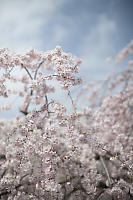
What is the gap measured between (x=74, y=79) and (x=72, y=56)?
0.53 meters

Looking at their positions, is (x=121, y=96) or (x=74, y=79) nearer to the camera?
(x=74, y=79)

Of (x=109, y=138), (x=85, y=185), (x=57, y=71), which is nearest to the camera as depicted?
(x=57, y=71)

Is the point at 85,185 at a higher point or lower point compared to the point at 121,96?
lower

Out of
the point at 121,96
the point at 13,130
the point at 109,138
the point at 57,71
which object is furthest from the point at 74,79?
the point at 121,96

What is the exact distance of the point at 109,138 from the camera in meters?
5.32

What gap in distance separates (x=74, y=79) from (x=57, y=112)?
0.53 metres

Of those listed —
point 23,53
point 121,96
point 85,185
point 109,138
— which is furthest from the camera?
point 121,96

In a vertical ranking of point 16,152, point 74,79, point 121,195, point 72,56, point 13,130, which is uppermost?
point 72,56

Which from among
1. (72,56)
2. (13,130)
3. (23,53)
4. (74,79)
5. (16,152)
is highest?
(23,53)

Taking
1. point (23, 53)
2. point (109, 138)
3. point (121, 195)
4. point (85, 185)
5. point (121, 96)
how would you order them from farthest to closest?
1. point (121, 96)
2. point (109, 138)
3. point (23, 53)
4. point (85, 185)
5. point (121, 195)

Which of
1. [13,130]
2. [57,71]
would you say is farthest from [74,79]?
[13,130]

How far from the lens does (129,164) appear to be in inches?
99.6

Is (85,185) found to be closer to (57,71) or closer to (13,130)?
(13,130)

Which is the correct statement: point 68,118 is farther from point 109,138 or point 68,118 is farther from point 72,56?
point 109,138
